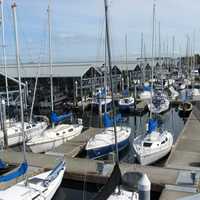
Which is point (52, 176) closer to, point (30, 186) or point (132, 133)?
point (30, 186)

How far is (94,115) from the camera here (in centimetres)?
4175

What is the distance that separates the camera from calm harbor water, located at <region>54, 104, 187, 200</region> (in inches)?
655

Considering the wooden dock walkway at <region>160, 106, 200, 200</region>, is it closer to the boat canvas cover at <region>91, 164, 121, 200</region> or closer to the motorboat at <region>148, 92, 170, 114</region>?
the boat canvas cover at <region>91, 164, 121, 200</region>

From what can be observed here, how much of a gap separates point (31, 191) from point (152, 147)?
9.64m

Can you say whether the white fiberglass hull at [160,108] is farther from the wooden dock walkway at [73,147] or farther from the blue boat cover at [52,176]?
the blue boat cover at [52,176]

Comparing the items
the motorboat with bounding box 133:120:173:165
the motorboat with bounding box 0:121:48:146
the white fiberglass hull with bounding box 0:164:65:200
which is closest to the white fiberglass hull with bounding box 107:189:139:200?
the white fiberglass hull with bounding box 0:164:65:200

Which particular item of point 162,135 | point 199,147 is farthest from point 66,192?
point 199,147

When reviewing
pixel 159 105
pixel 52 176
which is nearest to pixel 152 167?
pixel 52 176

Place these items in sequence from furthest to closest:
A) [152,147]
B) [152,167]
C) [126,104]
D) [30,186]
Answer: [126,104] < [152,147] < [152,167] < [30,186]

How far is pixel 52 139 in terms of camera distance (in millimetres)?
23312

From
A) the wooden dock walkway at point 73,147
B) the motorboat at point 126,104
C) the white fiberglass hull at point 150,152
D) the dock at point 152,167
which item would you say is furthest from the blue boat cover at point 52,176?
the motorboat at point 126,104

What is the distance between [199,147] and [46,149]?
451 inches

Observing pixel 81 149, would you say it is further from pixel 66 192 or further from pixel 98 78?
pixel 98 78

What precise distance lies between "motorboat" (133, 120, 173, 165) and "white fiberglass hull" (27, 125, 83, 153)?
6287 millimetres
